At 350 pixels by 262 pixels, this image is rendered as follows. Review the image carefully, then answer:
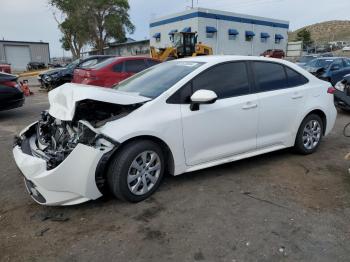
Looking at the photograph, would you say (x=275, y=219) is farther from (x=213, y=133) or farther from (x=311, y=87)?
(x=311, y=87)

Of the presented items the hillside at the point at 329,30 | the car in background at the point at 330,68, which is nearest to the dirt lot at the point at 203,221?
the car in background at the point at 330,68

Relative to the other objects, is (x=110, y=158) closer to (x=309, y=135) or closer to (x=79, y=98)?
(x=79, y=98)

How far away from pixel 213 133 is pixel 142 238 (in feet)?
5.34

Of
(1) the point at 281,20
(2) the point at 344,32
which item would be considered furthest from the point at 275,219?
(2) the point at 344,32

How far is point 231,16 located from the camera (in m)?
42.5

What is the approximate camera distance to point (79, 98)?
3.68m

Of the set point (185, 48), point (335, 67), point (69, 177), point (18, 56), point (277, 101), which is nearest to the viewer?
point (69, 177)

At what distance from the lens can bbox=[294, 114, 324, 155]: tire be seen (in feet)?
17.6

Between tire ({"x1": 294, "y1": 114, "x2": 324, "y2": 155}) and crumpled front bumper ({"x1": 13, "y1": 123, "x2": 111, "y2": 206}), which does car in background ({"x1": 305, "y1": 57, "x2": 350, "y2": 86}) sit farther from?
crumpled front bumper ({"x1": 13, "y1": 123, "x2": 111, "y2": 206})

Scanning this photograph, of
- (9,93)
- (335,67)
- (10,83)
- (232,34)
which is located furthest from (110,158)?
(232,34)

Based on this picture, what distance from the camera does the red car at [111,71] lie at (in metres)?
10.8

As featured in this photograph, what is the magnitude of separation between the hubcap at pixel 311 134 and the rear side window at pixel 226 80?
139 centimetres

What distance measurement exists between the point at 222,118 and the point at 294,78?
1.66 metres

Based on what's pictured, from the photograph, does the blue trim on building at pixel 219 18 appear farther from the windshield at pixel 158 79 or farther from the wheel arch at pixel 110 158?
the wheel arch at pixel 110 158
